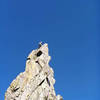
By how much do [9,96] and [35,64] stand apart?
16.7m

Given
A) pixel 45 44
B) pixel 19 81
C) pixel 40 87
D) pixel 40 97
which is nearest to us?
pixel 40 97

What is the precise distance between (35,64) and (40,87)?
1258cm

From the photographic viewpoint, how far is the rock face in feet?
209

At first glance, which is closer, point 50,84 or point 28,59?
point 50,84

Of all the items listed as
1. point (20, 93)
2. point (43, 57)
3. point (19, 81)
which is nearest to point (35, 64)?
point (43, 57)

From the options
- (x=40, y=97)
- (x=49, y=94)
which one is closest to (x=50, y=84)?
(x=49, y=94)

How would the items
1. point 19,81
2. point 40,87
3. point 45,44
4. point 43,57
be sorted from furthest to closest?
point 45,44, point 43,57, point 19,81, point 40,87

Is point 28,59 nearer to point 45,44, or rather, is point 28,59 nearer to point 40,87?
point 45,44

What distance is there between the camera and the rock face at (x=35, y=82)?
209 ft

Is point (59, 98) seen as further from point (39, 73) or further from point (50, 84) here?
point (39, 73)

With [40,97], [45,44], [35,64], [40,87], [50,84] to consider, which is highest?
[45,44]

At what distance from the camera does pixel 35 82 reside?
66312 mm

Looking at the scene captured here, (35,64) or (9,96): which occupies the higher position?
(35,64)

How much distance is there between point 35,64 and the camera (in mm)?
74875
